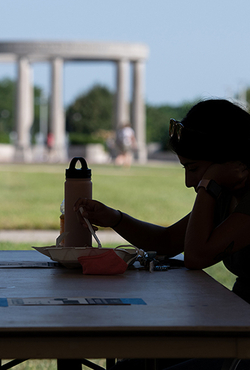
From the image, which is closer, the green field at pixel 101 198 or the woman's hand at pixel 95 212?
the woman's hand at pixel 95 212

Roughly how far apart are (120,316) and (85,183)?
796mm

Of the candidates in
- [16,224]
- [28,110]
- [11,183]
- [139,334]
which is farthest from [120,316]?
[28,110]

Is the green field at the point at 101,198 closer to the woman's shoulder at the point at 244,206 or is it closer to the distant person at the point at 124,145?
the woman's shoulder at the point at 244,206

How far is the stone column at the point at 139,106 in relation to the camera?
34.1 m

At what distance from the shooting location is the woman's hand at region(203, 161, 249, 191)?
6.01 feet

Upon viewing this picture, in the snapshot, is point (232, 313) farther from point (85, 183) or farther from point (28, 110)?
point (28, 110)

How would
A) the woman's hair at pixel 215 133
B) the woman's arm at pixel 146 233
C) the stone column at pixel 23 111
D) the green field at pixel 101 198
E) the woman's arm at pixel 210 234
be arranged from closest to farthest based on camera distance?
the woman's arm at pixel 210 234
the woman's hair at pixel 215 133
the woman's arm at pixel 146 233
the green field at pixel 101 198
the stone column at pixel 23 111

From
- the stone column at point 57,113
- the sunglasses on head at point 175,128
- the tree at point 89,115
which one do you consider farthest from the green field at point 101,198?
the tree at point 89,115

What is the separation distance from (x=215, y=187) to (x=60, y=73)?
33.7m

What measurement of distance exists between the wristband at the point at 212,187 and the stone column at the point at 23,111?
1299 inches

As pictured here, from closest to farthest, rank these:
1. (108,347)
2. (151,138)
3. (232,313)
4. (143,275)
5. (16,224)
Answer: (108,347) → (232,313) → (143,275) → (16,224) → (151,138)

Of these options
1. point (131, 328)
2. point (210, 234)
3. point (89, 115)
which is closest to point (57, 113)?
point (210, 234)

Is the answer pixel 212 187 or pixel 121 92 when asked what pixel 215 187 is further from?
pixel 121 92

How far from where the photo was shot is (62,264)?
1.75 meters
